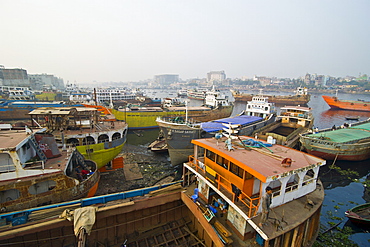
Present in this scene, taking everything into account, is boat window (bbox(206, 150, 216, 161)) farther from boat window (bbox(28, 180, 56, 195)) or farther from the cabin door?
boat window (bbox(28, 180, 56, 195))

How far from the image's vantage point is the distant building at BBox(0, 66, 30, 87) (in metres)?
95.4

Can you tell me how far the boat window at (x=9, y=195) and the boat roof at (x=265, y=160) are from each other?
33.2 ft

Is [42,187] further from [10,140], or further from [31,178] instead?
[10,140]

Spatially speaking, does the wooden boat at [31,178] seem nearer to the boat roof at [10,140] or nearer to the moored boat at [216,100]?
the boat roof at [10,140]

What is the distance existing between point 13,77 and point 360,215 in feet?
455

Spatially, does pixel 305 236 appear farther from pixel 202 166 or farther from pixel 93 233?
pixel 93 233

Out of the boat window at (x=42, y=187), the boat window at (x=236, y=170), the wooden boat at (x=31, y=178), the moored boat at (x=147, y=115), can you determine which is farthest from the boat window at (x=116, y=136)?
the moored boat at (x=147, y=115)

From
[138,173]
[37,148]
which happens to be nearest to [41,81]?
[138,173]

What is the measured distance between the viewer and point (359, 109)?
65750mm

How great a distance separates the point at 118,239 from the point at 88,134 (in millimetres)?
10263

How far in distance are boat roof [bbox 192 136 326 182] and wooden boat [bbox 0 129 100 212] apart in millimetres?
7992

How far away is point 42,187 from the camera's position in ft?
33.6

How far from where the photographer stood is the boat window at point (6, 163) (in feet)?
30.6

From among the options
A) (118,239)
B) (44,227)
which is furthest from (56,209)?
(118,239)
